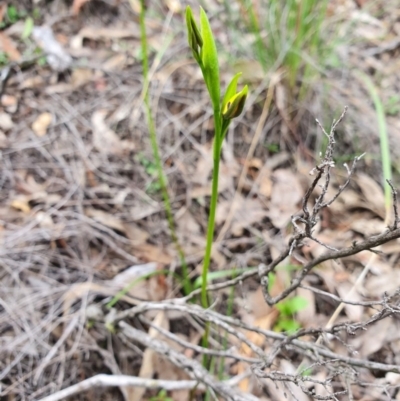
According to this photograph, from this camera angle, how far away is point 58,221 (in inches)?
63.6

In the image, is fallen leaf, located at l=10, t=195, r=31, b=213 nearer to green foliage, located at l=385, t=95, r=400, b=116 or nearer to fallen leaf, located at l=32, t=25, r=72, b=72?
fallen leaf, located at l=32, t=25, r=72, b=72

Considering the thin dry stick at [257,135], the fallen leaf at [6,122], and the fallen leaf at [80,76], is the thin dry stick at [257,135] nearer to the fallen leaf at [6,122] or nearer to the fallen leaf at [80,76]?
the fallen leaf at [80,76]

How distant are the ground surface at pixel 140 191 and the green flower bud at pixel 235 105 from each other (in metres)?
0.56

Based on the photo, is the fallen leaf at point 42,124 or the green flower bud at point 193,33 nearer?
the green flower bud at point 193,33

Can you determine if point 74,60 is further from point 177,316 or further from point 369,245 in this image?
point 369,245

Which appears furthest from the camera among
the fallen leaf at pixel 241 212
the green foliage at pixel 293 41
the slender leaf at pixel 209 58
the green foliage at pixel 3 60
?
the green foliage at pixel 3 60

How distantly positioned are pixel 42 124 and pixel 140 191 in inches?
23.5

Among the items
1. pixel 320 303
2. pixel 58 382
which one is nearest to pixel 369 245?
pixel 320 303

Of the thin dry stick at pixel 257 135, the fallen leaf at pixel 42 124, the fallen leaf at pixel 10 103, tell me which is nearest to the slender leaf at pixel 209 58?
the thin dry stick at pixel 257 135

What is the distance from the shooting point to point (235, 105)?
63 cm

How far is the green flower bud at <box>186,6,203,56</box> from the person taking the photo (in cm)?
65

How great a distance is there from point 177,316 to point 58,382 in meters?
0.42

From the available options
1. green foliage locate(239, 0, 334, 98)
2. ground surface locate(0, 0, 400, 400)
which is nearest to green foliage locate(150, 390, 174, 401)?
ground surface locate(0, 0, 400, 400)

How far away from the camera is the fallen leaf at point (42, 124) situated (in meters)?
1.94
